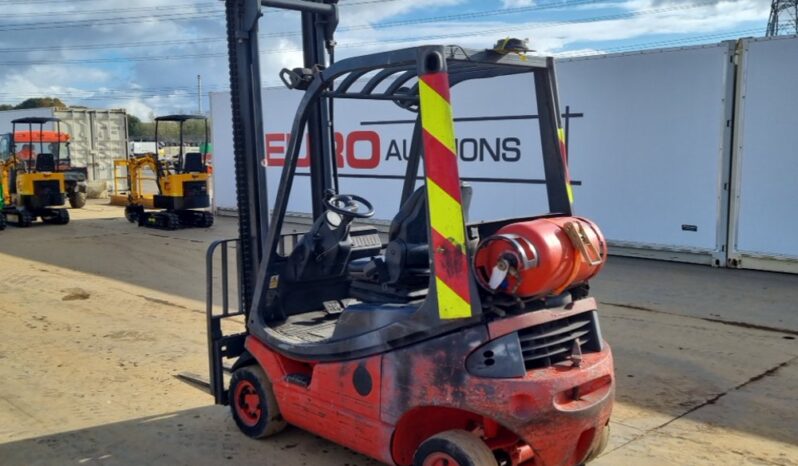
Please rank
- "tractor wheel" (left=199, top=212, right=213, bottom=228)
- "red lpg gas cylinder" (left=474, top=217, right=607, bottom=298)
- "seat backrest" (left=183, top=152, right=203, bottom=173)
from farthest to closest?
"seat backrest" (left=183, top=152, right=203, bottom=173)
"tractor wheel" (left=199, top=212, right=213, bottom=228)
"red lpg gas cylinder" (left=474, top=217, right=607, bottom=298)

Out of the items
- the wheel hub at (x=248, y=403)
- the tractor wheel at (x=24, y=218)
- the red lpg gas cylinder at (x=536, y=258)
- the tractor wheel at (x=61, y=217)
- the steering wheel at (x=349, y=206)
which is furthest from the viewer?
the tractor wheel at (x=61, y=217)

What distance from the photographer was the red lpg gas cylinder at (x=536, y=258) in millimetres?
3303

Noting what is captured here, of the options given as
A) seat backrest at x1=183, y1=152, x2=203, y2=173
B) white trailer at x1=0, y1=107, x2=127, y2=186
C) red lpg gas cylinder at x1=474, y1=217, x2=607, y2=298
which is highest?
white trailer at x1=0, y1=107, x2=127, y2=186

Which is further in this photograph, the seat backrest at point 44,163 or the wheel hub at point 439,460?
the seat backrest at point 44,163

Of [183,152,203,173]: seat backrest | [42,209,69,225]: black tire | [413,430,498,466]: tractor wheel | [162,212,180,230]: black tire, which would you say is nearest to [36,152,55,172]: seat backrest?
[42,209,69,225]: black tire

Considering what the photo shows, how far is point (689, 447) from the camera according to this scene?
15.0 ft

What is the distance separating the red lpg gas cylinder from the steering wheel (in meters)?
1.19

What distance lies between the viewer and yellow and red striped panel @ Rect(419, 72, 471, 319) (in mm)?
3373

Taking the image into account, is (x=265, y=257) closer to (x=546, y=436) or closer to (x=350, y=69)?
(x=350, y=69)

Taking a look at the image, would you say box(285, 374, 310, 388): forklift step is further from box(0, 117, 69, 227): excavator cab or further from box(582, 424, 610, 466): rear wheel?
box(0, 117, 69, 227): excavator cab

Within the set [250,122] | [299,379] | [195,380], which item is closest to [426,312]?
[299,379]

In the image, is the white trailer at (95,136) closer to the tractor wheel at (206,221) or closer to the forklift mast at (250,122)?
the tractor wheel at (206,221)

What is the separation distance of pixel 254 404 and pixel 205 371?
1.60 meters

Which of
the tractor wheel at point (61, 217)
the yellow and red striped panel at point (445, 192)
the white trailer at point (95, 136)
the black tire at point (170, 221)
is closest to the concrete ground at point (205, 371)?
the yellow and red striped panel at point (445, 192)
